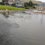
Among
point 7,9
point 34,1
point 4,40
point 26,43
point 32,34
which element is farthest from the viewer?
point 34,1

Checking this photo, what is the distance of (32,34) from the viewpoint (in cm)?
455

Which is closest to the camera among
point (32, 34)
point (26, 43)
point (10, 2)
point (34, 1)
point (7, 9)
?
point (26, 43)

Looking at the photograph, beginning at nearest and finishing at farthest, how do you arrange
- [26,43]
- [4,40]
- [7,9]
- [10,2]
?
[26,43], [4,40], [7,9], [10,2]

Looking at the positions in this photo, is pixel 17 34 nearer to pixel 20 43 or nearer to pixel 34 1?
pixel 20 43

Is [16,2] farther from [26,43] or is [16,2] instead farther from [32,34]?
[26,43]

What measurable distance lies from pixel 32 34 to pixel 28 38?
45cm

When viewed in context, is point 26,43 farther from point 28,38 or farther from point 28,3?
point 28,3

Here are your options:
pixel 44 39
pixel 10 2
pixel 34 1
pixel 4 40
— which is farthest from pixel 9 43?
pixel 34 1

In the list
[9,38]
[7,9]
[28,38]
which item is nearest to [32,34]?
[28,38]

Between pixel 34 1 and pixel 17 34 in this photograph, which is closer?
pixel 17 34

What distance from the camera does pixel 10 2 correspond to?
13203 millimetres

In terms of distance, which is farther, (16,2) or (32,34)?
(16,2)

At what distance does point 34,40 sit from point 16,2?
9.65 meters

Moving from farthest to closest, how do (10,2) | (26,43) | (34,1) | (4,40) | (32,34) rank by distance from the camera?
(34,1) → (10,2) → (32,34) → (4,40) → (26,43)
